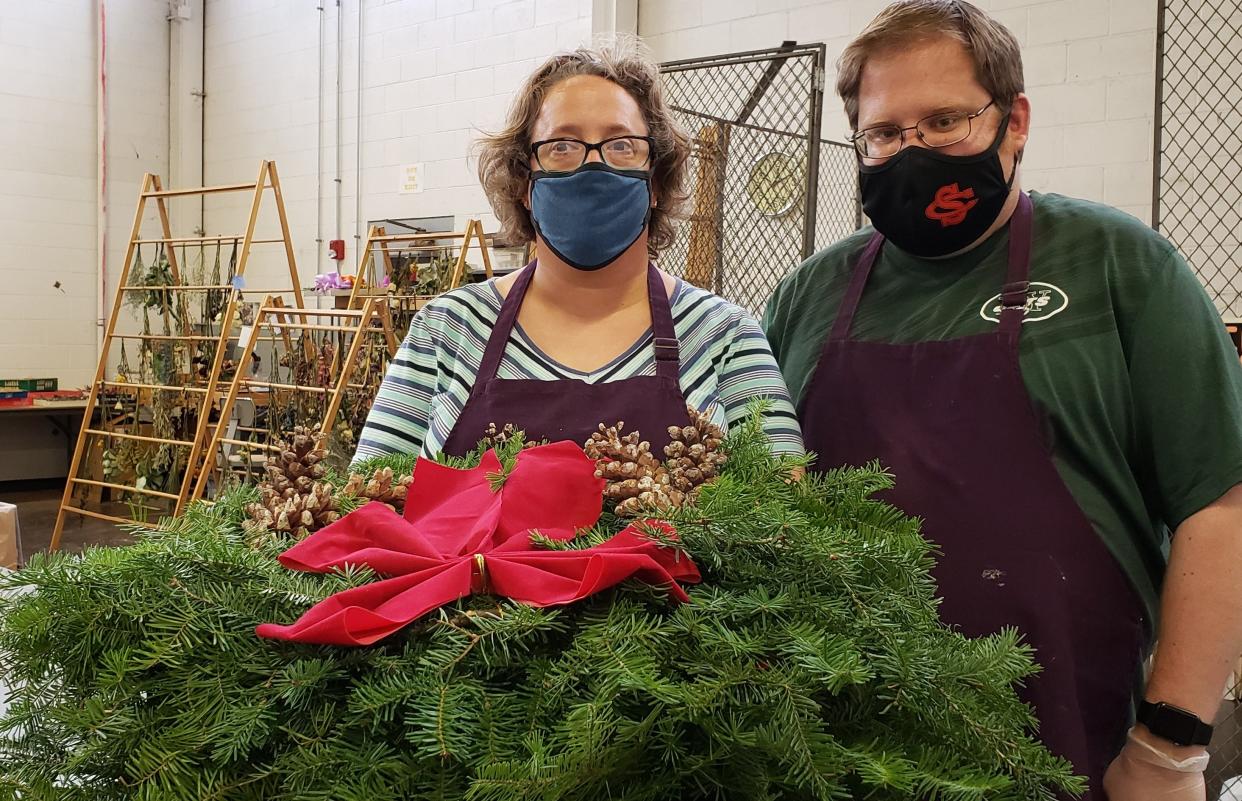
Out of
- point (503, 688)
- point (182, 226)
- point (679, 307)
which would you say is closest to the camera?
point (503, 688)

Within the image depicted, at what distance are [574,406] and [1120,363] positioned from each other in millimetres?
726

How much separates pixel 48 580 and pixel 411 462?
0.42 meters

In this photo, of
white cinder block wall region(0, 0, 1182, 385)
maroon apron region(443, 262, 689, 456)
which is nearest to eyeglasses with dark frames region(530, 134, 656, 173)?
maroon apron region(443, 262, 689, 456)

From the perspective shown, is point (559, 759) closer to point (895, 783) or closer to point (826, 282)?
point (895, 783)

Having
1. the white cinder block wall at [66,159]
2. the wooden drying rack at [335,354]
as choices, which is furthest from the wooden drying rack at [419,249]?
the white cinder block wall at [66,159]

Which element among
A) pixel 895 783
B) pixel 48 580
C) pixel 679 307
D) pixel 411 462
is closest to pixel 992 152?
pixel 679 307

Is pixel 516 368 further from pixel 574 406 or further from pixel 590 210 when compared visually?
pixel 590 210

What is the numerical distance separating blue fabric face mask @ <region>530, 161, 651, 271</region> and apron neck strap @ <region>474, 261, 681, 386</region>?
79mm

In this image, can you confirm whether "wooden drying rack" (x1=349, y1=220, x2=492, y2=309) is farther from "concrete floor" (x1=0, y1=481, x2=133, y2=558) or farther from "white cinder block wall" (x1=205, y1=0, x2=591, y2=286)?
"concrete floor" (x1=0, y1=481, x2=133, y2=558)

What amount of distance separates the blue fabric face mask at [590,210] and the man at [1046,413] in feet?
1.15

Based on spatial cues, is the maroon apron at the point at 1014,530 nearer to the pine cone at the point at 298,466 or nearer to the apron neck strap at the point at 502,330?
the apron neck strap at the point at 502,330

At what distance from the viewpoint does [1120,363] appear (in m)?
1.30

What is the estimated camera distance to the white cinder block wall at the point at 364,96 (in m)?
7.24

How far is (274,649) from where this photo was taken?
2.42 ft
